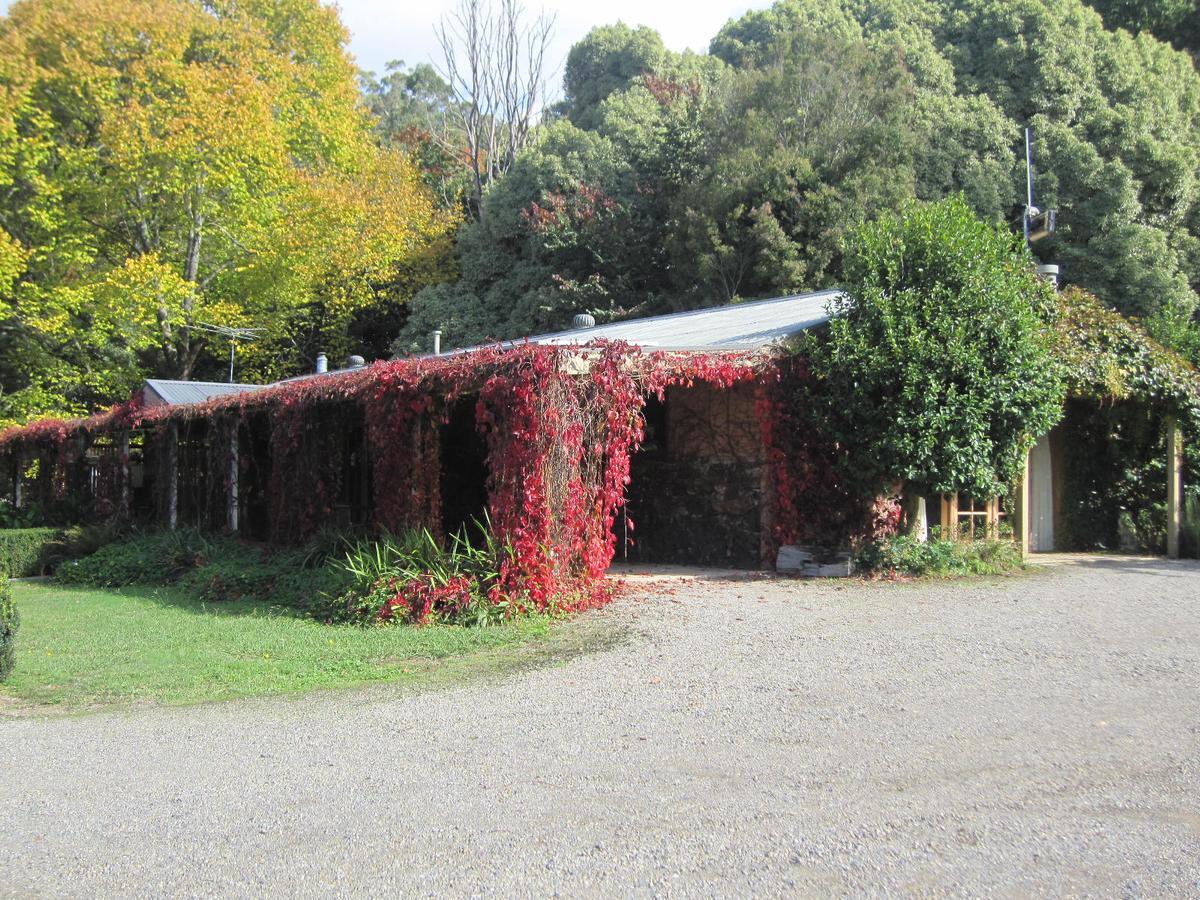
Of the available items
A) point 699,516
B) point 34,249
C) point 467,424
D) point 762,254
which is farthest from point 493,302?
point 699,516

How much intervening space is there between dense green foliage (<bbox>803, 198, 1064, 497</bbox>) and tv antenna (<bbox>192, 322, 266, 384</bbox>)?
18783 millimetres

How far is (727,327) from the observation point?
1422 centimetres

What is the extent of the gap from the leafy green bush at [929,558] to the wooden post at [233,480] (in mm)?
9590

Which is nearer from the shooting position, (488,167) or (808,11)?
(808,11)

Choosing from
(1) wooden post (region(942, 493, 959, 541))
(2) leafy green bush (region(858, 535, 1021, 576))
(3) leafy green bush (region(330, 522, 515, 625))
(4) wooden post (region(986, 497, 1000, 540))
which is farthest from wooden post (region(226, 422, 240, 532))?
(4) wooden post (region(986, 497, 1000, 540))

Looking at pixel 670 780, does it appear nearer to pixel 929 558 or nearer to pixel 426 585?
pixel 426 585

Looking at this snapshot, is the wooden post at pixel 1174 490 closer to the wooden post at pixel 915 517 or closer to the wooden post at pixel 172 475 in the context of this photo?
the wooden post at pixel 915 517

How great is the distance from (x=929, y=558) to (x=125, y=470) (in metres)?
14.2

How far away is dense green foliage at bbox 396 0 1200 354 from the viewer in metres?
Answer: 24.6

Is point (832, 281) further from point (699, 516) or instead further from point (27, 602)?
point (27, 602)

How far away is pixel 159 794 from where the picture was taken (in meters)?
4.88

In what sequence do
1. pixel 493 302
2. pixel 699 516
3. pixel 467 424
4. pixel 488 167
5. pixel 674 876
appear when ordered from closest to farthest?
1. pixel 674 876
2. pixel 699 516
3. pixel 467 424
4. pixel 493 302
5. pixel 488 167

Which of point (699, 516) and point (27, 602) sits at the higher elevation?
point (699, 516)

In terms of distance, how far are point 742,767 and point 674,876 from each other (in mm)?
1330
